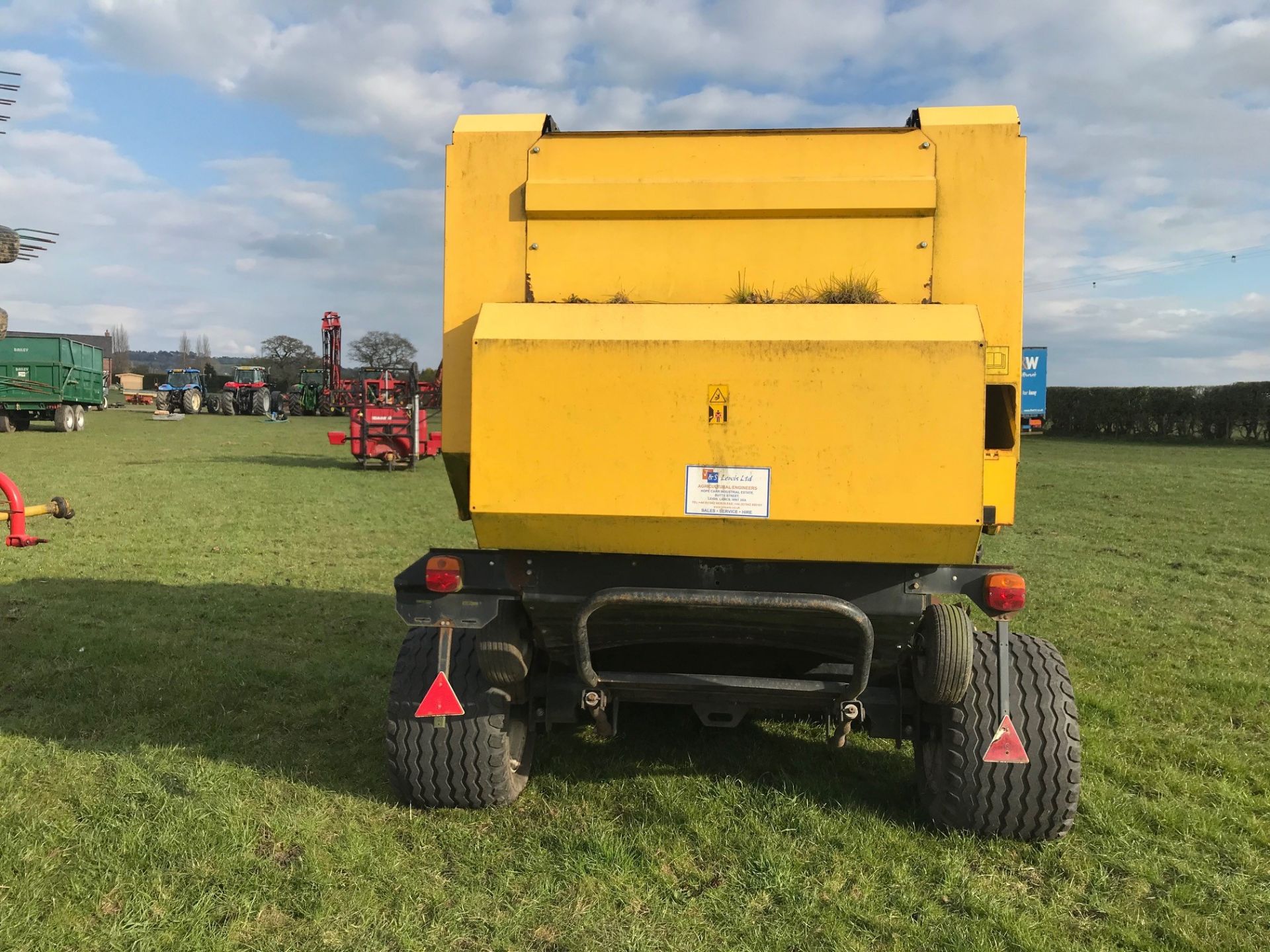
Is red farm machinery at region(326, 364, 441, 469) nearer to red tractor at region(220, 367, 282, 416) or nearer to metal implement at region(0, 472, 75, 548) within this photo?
metal implement at region(0, 472, 75, 548)

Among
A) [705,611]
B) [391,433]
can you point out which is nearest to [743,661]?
[705,611]

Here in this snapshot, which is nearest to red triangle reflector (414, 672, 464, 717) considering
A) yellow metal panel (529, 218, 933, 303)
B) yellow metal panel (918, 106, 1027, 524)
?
yellow metal panel (529, 218, 933, 303)

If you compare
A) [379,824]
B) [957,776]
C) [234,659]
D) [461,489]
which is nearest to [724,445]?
[461,489]

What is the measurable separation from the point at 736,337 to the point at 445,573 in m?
1.28

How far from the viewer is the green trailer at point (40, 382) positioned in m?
24.2

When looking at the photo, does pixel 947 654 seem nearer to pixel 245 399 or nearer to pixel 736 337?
pixel 736 337

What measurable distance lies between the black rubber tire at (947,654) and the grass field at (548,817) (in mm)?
652

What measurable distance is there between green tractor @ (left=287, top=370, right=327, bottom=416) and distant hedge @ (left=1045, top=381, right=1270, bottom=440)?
29498 mm

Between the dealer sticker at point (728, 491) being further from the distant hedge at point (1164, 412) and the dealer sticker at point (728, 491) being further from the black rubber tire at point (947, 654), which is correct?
the distant hedge at point (1164, 412)

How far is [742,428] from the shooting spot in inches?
107

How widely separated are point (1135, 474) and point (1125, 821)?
16.8 meters

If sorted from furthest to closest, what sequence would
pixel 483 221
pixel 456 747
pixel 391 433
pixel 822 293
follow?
pixel 391 433, pixel 456 747, pixel 483 221, pixel 822 293

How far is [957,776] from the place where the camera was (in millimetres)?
3193

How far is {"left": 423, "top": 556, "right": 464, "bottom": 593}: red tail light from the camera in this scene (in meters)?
3.08
